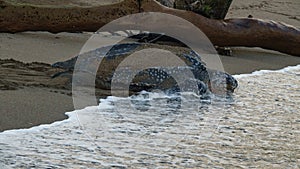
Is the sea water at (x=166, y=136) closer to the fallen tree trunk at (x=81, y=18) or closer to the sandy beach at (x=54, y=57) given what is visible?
the sandy beach at (x=54, y=57)

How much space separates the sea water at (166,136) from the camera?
11.0ft

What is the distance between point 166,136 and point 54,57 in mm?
2271

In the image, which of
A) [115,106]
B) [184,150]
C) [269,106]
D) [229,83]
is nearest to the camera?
[184,150]

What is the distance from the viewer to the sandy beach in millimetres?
4055

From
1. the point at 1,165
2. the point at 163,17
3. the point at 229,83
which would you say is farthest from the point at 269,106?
the point at 1,165

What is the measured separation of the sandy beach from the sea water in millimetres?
177

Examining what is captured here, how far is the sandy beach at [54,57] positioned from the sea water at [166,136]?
0.18 meters

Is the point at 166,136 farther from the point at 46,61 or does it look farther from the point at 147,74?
the point at 46,61

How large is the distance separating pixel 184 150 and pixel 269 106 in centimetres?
156

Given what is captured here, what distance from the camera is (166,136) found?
3.92 meters

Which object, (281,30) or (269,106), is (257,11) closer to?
(281,30)

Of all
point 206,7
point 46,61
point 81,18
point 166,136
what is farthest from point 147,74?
point 206,7

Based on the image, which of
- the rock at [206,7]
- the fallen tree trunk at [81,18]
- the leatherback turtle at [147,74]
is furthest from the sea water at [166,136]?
the rock at [206,7]

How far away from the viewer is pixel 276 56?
747cm
